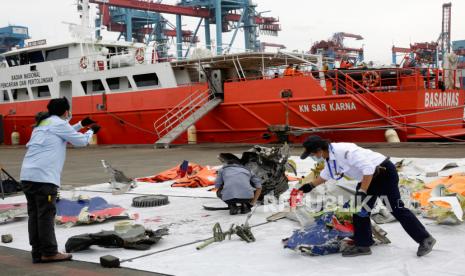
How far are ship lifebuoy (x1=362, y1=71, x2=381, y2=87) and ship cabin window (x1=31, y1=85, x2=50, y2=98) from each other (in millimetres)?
13099

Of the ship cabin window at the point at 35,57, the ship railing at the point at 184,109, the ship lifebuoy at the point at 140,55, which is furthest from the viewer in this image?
the ship cabin window at the point at 35,57

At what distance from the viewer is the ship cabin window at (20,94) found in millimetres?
23492

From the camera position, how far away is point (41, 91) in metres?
22.7

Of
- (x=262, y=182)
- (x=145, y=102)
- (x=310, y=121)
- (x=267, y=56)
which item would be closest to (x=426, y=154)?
(x=310, y=121)

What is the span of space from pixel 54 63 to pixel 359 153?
19.7 metres

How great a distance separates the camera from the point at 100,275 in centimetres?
416

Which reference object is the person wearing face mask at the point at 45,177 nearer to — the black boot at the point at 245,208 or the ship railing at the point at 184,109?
the black boot at the point at 245,208

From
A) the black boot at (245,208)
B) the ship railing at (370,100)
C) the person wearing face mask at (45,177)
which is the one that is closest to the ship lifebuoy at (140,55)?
the ship railing at (370,100)

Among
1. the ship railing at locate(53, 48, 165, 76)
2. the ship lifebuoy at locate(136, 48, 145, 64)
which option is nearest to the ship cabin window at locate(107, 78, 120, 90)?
the ship railing at locate(53, 48, 165, 76)

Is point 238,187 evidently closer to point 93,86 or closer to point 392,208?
point 392,208

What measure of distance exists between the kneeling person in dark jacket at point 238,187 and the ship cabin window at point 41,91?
1765 cm

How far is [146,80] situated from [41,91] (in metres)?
Answer: 5.86

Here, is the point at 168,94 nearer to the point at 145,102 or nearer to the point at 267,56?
the point at 145,102

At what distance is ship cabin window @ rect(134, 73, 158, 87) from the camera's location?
19266 millimetres
